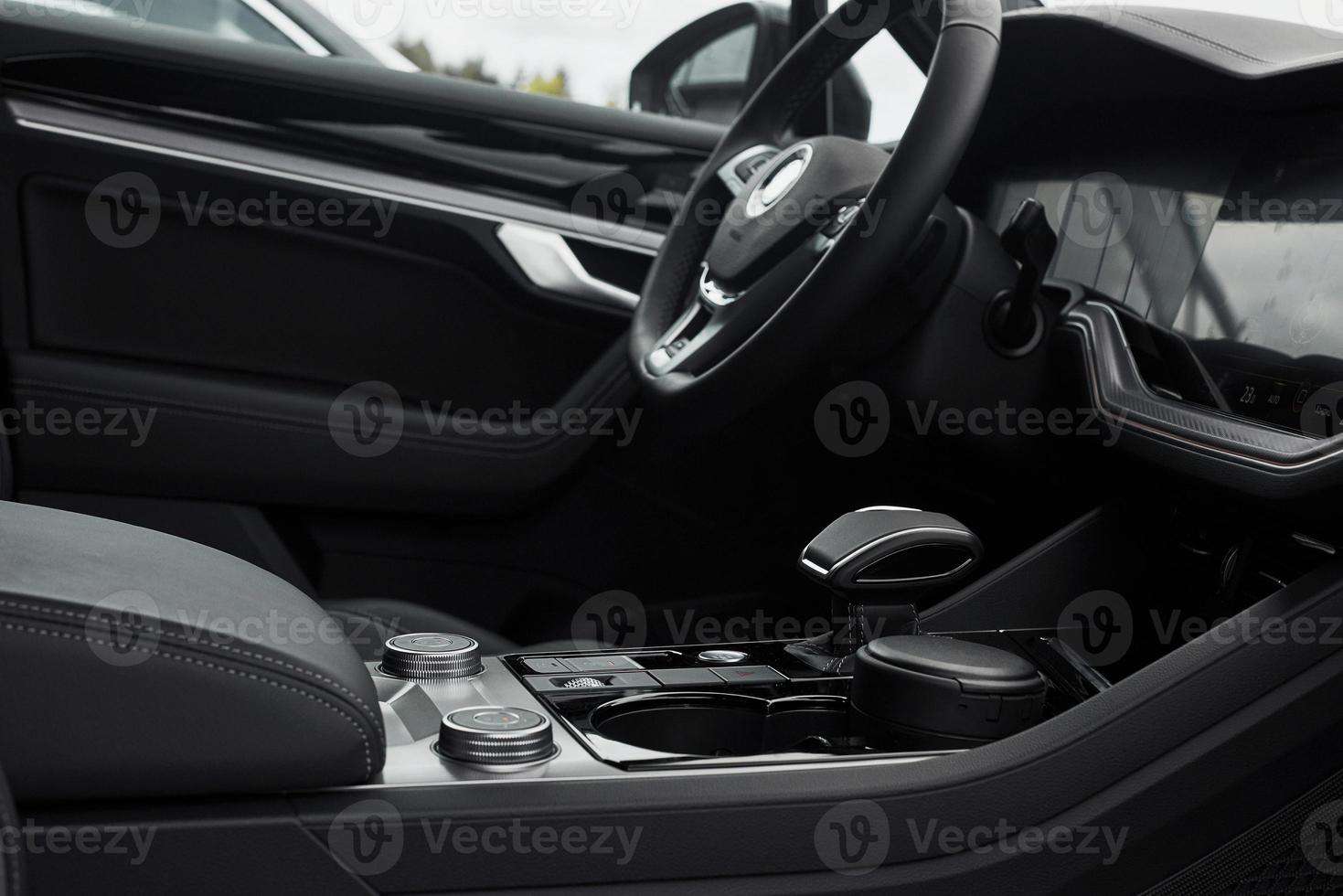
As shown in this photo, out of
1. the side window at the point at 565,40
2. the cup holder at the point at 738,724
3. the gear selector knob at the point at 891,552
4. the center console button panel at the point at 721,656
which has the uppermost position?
the side window at the point at 565,40

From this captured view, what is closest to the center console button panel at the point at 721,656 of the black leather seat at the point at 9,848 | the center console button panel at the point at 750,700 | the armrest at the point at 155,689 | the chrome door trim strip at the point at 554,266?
the center console button panel at the point at 750,700

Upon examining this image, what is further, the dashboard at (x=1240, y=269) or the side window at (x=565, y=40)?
the side window at (x=565, y=40)

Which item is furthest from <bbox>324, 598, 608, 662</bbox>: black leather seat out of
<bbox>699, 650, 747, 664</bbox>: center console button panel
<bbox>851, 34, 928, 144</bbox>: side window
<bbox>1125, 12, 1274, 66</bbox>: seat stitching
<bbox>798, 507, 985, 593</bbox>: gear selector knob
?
<bbox>1125, 12, 1274, 66</bbox>: seat stitching

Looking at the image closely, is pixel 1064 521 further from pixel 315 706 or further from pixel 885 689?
pixel 315 706

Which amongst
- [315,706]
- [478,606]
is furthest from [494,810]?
[478,606]

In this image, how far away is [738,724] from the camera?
3.38ft

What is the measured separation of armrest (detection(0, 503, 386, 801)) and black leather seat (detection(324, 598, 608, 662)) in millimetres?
743

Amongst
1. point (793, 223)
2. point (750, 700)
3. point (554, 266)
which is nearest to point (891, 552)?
point (750, 700)

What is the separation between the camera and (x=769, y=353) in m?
1.04

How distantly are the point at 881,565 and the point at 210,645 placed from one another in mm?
551

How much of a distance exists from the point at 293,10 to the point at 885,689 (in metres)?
1.29

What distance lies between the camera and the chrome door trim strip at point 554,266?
5.65 ft

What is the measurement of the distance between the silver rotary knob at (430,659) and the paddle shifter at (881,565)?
0.97 feet

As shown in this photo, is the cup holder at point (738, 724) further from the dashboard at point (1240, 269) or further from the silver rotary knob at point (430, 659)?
the dashboard at point (1240, 269)
